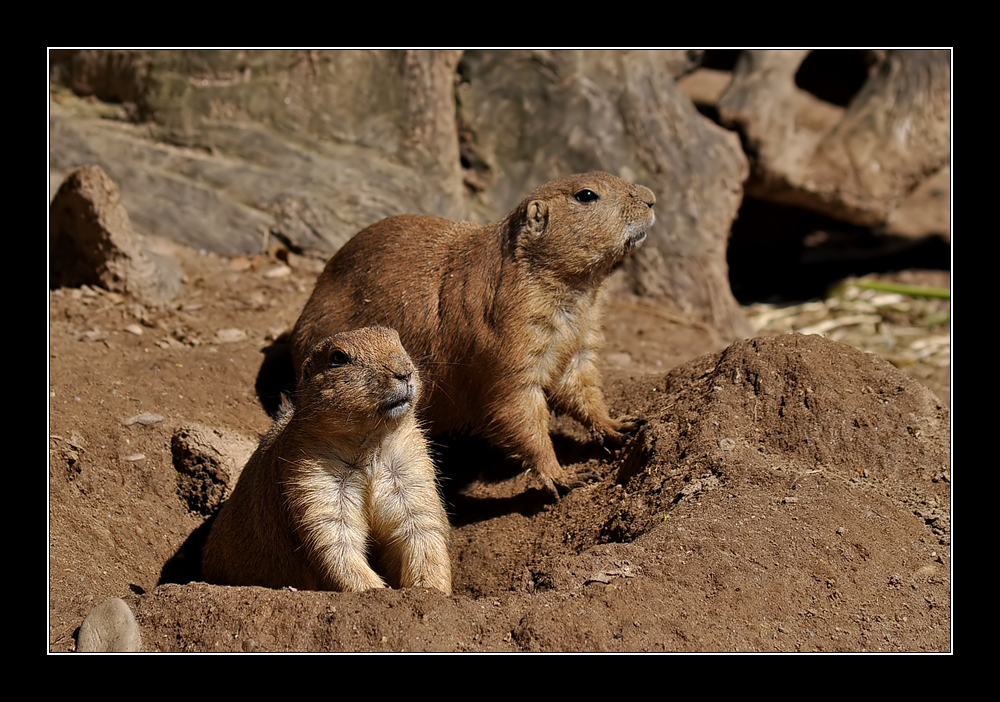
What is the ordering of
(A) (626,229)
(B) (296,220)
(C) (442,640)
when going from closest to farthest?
1. (C) (442,640)
2. (A) (626,229)
3. (B) (296,220)

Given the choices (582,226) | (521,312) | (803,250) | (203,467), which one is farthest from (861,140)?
(203,467)

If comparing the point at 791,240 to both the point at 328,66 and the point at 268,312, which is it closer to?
the point at 328,66

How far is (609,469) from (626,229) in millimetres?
1587

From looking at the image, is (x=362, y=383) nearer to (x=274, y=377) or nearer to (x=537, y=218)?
(x=537, y=218)

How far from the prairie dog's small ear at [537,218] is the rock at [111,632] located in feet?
10.8

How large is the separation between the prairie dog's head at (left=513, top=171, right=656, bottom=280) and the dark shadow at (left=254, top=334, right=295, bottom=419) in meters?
2.17

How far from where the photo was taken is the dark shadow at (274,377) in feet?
22.7

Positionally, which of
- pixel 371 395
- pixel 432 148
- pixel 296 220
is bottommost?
pixel 371 395

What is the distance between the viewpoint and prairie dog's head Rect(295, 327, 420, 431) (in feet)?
15.4

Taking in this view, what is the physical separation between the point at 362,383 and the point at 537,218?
192cm

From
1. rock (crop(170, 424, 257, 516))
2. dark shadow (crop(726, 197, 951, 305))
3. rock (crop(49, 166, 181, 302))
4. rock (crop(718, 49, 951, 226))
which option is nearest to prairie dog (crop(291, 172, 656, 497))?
rock (crop(170, 424, 257, 516))

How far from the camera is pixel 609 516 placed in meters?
5.38

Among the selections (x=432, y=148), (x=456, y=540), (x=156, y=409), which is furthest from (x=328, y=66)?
(x=456, y=540)

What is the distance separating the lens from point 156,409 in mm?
6480
